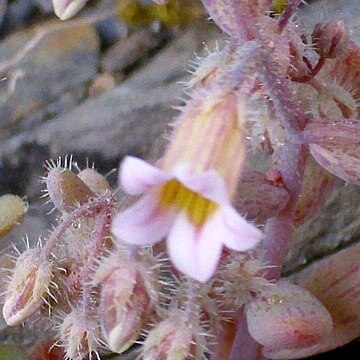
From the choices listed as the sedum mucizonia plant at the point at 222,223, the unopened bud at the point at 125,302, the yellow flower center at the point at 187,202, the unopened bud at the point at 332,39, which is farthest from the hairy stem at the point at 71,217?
the unopened bud at the point at 332,39

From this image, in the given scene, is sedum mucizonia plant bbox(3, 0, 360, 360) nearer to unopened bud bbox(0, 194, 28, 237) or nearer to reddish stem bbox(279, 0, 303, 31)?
reddish stem bbox(279, 0, 303, 31)

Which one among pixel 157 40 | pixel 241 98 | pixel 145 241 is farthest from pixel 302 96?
pixel 157 40

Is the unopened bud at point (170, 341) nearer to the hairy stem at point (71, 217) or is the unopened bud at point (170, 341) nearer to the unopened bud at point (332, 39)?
the hairy stem at point (71, 217)

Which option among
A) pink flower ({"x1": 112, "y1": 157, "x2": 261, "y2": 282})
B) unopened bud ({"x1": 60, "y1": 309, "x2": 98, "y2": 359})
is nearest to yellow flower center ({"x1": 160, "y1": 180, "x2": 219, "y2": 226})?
pink flower ({"x1": 112, "y1": 157, "x2": 261, "y2": 282})

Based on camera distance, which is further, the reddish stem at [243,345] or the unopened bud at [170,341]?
the reddish stem at [243,345]

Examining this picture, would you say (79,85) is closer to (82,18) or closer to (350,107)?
Result: (82,18)

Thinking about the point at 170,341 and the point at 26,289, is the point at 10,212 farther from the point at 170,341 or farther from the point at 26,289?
the point at 170,341
